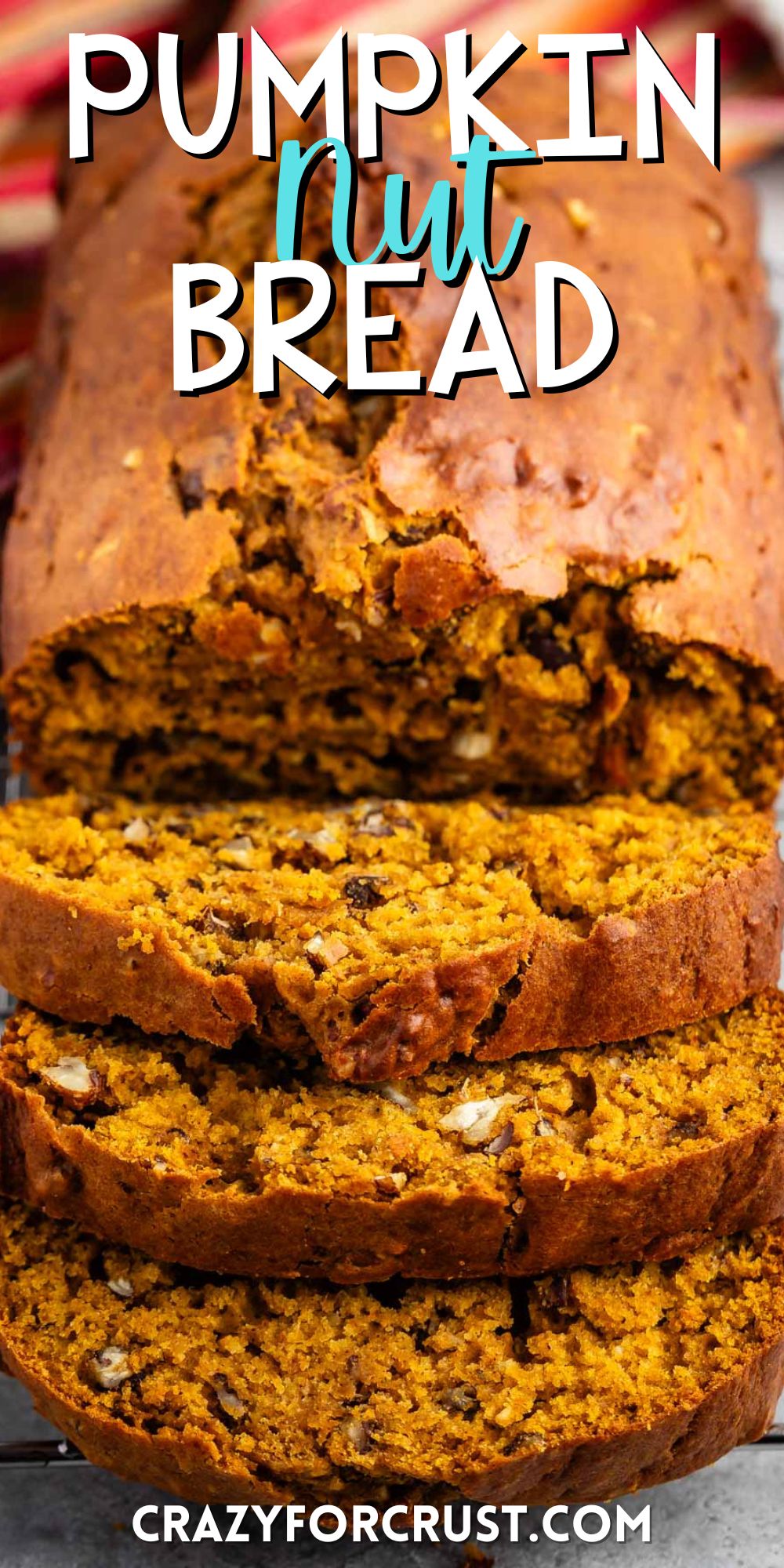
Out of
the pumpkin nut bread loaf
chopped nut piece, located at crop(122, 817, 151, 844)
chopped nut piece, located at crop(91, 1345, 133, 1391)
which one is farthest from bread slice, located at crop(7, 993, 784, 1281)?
the pumpkin nut bread loaf

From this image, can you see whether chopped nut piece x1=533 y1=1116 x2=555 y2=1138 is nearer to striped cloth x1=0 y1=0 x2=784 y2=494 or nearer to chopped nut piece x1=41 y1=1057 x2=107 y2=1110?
chopped nut piece x1=41 y1=1057 x2=107 y2=1110

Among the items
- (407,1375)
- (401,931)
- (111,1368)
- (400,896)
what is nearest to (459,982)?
(401,931)

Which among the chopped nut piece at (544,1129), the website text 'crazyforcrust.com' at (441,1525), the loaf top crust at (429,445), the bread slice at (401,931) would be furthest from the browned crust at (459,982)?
the website text 'crazyforcrust.com' at (441,1525)

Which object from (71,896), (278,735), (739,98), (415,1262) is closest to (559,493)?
(278,735)

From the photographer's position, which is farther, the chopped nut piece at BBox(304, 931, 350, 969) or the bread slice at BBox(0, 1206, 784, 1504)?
the chopped nut piece at BBox(304, 931, 350, 969)

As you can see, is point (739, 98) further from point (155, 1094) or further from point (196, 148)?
point (155, 1094)

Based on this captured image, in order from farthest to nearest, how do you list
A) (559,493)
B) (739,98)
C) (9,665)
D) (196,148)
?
1. (739,98)
2. (196,148)
3. (9,665)
4. (559,493)
